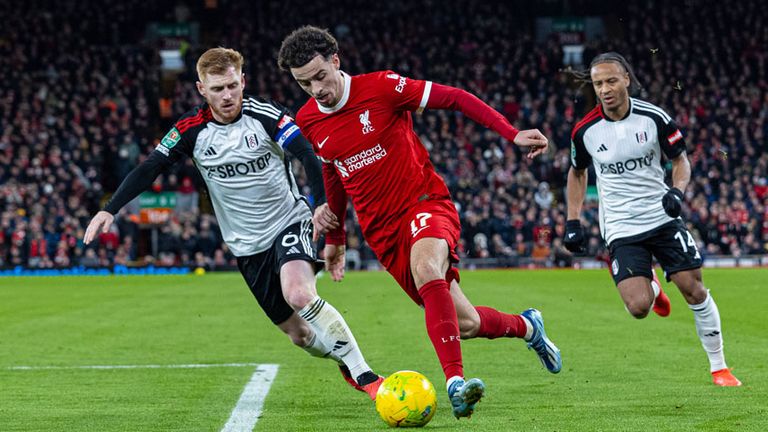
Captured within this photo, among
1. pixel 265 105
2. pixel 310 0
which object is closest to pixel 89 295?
pixel 265 105

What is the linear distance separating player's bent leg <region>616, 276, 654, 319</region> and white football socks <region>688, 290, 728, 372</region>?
0.35 meters

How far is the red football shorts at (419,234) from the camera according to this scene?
6.59 metres

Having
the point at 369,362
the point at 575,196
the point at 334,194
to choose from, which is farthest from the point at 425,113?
the point at 334,194

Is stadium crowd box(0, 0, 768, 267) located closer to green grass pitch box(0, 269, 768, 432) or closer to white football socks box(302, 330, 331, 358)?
green grass pitch box(0, 269, 768, 432)

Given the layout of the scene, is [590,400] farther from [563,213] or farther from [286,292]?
[563,213]

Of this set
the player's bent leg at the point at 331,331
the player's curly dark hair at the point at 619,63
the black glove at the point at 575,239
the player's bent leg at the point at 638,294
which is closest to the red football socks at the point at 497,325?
the player's bent leg at the point at 331,331

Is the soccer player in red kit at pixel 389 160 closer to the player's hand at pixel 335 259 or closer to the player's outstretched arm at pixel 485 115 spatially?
the player's outstretched arm at pixel 485 115

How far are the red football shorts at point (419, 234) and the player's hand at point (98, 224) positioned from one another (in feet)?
5.75

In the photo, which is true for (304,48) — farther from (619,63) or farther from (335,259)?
(619,63)

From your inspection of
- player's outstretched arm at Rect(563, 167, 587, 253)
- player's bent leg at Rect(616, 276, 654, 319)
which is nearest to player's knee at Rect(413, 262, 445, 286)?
player's bent leg at Rect(616, 276, 654, 319)

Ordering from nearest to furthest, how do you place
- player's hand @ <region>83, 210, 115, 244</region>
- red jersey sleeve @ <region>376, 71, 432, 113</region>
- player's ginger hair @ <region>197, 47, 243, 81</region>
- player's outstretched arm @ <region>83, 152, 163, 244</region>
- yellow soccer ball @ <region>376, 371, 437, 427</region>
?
yellow soccer ball @ <region>376, 371, 437, 427</region>
red jersey sleeve @ <region>376, 71, 432, 113</region>
player's hand @ <region>83, 210, 115, 244</region>
player's outstretched arm @ <region>83, 152, 163, 244</region>
player's ginger hair @ <region>197, 47, 243, 81</region>

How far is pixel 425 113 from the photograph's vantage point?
37375 millimetres

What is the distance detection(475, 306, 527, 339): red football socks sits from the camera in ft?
23.6

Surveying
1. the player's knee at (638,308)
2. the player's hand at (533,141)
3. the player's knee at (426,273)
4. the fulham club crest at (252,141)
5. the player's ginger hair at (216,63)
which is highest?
the player's ginger hair at (216,63)
